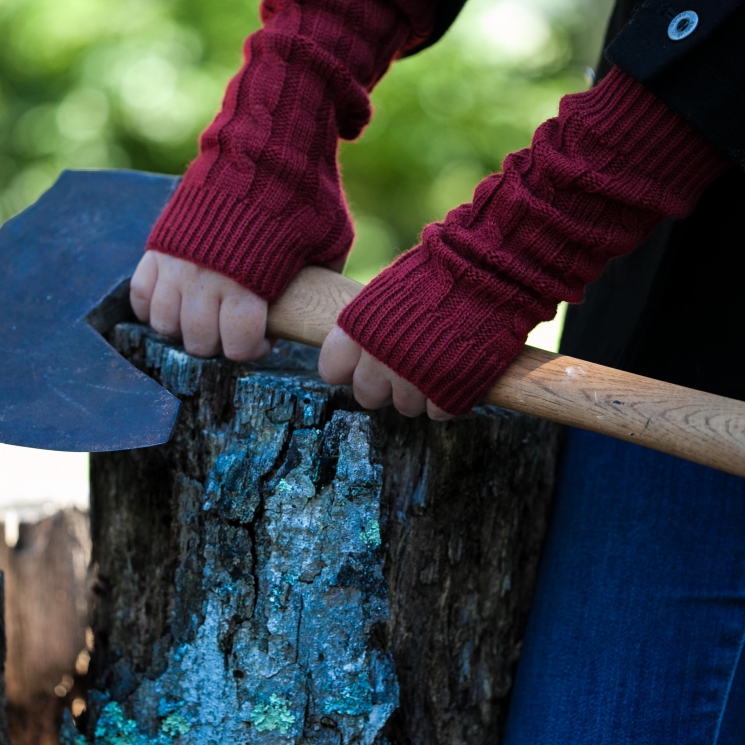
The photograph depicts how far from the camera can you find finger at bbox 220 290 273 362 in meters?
1.08

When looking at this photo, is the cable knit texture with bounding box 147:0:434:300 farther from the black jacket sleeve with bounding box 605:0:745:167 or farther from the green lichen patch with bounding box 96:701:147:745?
the green lichen patch with bounding box 96:701:147:745

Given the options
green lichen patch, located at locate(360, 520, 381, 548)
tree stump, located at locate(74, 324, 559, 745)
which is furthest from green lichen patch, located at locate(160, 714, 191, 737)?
green lichen patch, located at locate(360, 520, 381, 548)

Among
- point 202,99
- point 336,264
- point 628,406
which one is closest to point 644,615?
point 628,406

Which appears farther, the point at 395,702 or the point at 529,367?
the point at 395,702

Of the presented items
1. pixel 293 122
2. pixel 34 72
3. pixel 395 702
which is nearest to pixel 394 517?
pixel 395 702

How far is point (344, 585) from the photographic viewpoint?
1069 mm

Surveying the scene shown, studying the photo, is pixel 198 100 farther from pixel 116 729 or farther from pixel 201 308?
pixel 116 729

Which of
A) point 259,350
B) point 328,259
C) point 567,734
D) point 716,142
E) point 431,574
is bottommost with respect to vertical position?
point 567,734

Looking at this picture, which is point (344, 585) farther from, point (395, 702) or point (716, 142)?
point (716, 142)

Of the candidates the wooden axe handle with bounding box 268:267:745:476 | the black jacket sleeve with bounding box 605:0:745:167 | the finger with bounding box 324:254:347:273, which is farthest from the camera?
the finger with bounding box 324:254:347:273

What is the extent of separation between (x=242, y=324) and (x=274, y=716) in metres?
0.54

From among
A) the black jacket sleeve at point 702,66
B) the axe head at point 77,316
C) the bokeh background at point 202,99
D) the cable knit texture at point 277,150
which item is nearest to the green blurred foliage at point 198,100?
the bokeh background at point 202,99

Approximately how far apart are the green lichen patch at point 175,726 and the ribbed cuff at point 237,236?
61cm

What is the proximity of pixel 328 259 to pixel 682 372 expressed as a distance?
522 mm
